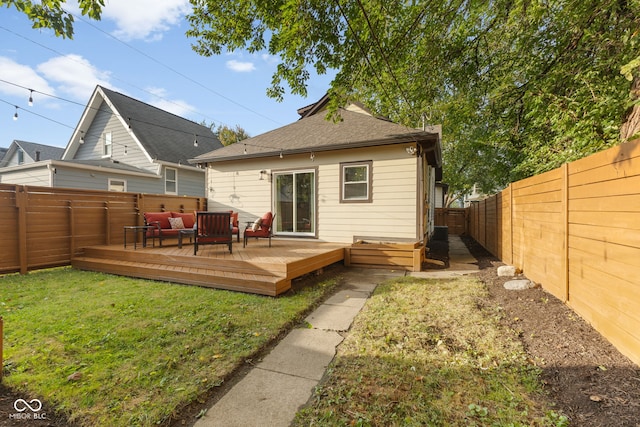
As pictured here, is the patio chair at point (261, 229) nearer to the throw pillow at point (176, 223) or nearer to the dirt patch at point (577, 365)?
the throw pillow at point (176, 223)

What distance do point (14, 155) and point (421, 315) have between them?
2525 centimetres

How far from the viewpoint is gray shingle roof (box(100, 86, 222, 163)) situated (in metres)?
13.1

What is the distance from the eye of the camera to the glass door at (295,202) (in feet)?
27.7

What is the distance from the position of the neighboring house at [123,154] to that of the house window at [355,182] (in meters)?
9.28

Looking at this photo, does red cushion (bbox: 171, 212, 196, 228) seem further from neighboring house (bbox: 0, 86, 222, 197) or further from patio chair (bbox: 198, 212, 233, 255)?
neighboring house (bbox: 0, 86, 222, 197)

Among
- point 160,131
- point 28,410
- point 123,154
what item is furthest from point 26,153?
point 28,410

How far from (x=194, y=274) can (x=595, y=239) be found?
561 centimetres

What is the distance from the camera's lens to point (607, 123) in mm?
4656

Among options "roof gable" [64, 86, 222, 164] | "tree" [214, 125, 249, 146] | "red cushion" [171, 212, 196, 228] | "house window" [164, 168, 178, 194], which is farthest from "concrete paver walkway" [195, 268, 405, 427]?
"tree" [214, 125, 249, 146]

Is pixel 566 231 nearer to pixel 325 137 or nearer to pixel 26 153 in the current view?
pixel 325 137

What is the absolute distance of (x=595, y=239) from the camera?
270cm

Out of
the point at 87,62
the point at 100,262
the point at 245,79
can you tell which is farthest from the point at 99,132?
the point at 100,262

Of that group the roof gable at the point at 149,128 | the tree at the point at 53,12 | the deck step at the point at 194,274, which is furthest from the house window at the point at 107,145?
the tree at the point at 53,12

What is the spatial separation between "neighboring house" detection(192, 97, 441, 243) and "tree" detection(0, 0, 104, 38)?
13.7ft
